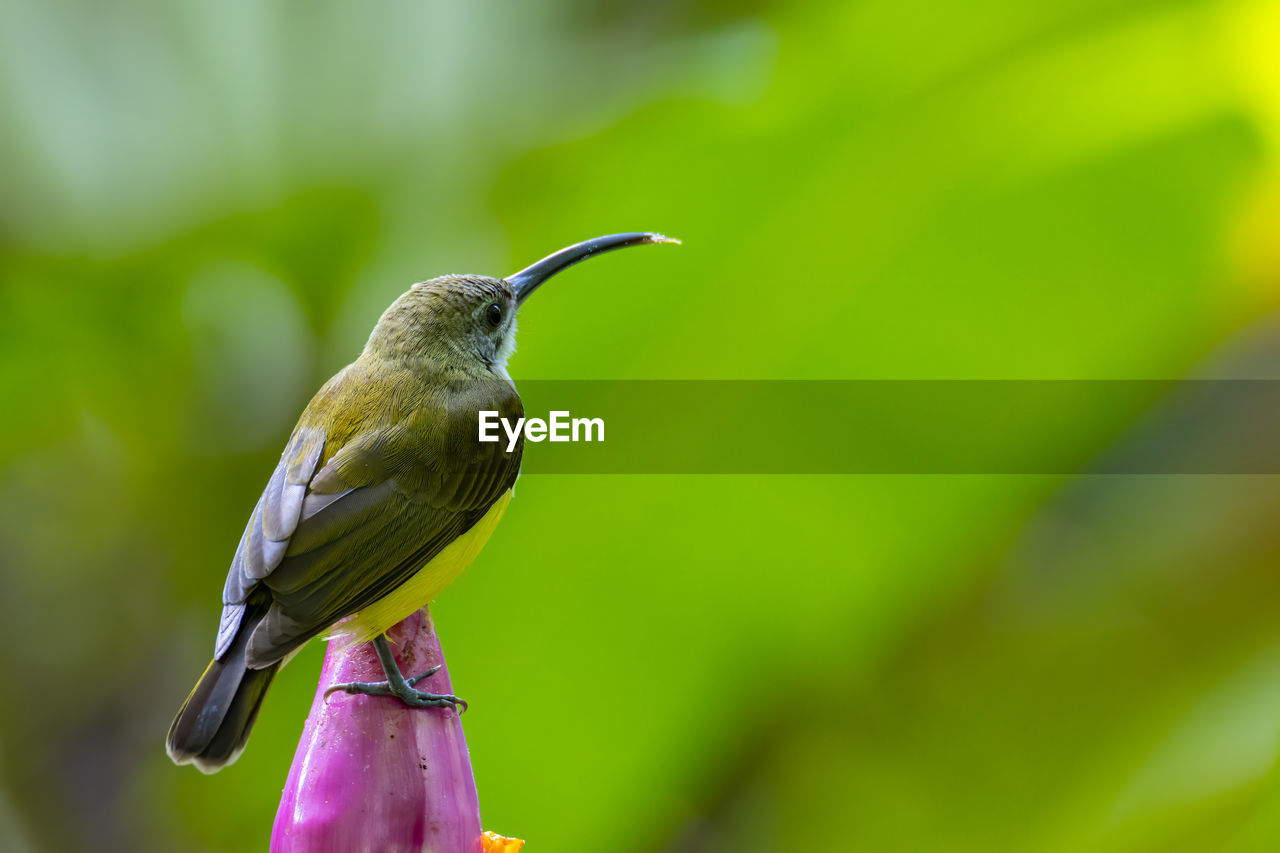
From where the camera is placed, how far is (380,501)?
0.78 meters

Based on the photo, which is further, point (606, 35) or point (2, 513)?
point (606, 35)

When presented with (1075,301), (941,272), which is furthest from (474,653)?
(1075,301)

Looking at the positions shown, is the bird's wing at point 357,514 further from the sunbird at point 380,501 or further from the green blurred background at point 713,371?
the green blurred background at point 713,371

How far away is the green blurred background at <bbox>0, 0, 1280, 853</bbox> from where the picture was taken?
1401 millimetres

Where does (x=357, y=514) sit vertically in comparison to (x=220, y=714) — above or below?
above

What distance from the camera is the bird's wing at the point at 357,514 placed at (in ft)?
2.22

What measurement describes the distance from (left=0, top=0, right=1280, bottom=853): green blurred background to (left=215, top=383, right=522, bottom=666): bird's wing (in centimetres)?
52

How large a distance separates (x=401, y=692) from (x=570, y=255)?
0.38 meters

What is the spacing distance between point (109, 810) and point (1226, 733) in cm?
142

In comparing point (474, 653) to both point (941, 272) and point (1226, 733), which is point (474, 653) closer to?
point (941, 272)

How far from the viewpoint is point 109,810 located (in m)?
1.41

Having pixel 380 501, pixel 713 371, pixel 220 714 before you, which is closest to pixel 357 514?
pixel 380 501

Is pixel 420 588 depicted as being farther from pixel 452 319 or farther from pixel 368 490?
pixel 452 319

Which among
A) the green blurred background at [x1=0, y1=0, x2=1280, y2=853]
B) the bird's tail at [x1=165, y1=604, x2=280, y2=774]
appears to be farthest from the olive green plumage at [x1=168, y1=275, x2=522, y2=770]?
the green blurred background at [x1=0, y1=0, x2=1280, y2=853]
